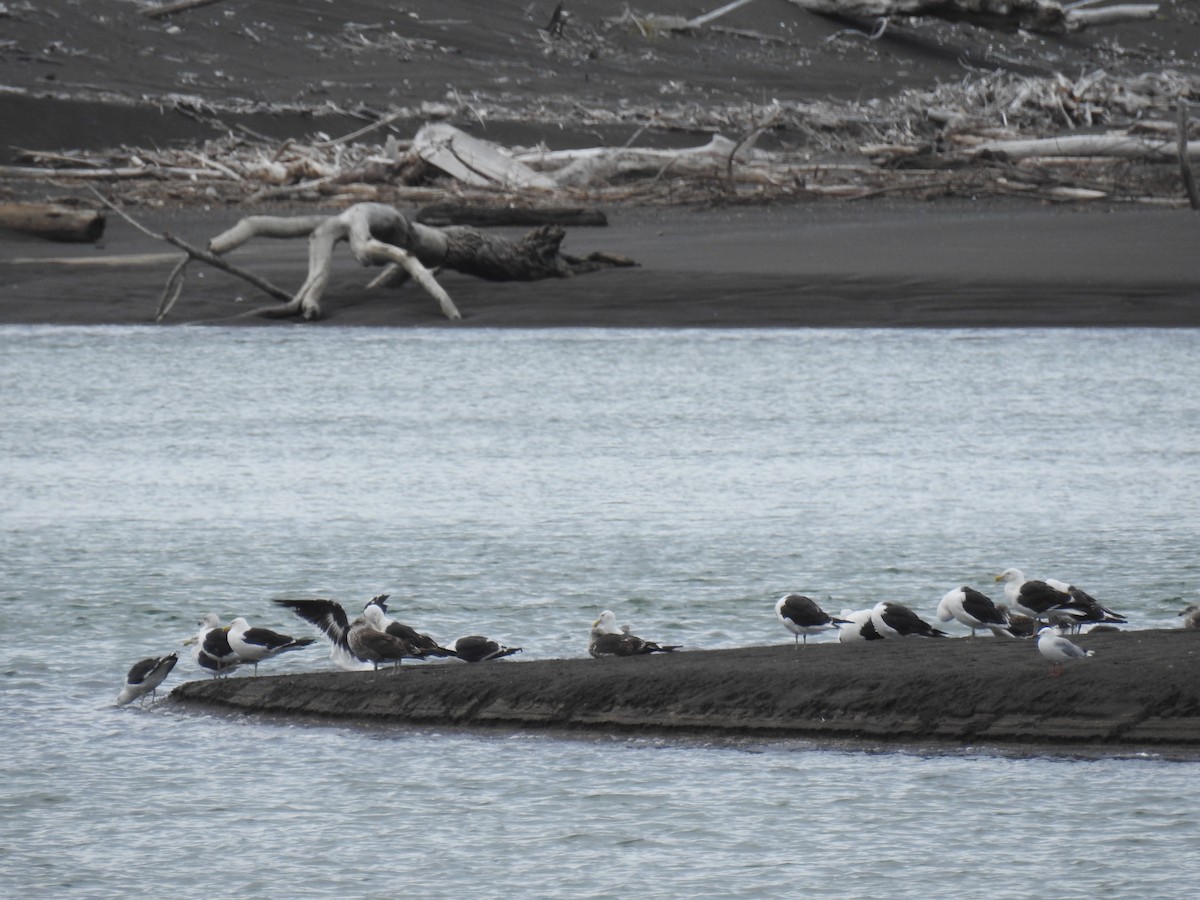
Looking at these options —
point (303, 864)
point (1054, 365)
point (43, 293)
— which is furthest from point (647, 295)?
point (303, 864)

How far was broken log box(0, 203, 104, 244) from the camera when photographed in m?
23.4

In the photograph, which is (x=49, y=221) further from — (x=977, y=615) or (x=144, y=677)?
(x=977, y=615)

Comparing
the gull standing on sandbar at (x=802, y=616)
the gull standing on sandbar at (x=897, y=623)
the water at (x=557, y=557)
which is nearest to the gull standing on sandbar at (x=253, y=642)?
the water at (x=557, y=557)

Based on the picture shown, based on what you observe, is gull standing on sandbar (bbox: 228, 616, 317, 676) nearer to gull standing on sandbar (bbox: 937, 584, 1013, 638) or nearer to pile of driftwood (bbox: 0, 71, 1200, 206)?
gull standing on sandbar (bbox: 937, 584, 1013, 638)

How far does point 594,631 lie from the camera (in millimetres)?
7656

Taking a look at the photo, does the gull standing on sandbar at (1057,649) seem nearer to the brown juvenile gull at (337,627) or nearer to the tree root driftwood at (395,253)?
the brown juvenile gull at (337,627)

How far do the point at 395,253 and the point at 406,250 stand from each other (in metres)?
0.74

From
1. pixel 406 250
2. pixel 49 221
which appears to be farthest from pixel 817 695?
pixel 49 221

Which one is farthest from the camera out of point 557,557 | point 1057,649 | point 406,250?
point 406,250

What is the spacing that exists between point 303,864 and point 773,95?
1360 inches

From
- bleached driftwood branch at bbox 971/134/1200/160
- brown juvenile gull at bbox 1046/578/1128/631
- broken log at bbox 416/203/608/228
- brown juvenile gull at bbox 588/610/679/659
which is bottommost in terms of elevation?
brown juvenile gull at bbox 588/610/679/659

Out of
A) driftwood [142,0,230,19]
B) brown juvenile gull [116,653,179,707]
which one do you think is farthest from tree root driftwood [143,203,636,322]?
driftwood [142,0,230,19]

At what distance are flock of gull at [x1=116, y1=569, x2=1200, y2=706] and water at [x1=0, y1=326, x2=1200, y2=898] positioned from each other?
320 millimetres

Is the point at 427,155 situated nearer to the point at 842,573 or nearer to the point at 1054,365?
the point at 1054,365
